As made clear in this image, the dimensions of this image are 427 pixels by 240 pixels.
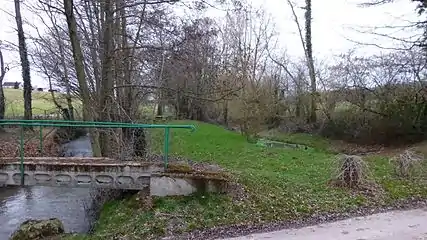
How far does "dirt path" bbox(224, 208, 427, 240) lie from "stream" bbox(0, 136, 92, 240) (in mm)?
3871

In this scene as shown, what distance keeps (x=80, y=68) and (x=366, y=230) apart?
7.95 meters

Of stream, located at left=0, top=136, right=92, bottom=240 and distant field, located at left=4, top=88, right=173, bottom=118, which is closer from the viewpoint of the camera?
stream, located at left=0, top=136, right=92, bottom=240

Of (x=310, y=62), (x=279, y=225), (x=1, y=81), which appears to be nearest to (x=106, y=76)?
(x=279, y=225)

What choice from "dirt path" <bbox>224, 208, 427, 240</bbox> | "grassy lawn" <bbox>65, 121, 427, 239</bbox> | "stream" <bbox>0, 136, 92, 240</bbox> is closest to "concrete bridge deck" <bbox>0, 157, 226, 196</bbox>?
"grassy lawn" <bbox>65, 121, 427, 239</bbox>

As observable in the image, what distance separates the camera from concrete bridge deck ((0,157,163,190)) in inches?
333

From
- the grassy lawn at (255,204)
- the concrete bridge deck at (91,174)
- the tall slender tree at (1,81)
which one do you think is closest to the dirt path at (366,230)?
the grassy lawn at (255,204)

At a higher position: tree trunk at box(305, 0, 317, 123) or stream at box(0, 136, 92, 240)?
tree trunk at box(305, 0, 317, 123)

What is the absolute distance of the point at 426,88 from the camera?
19.1m

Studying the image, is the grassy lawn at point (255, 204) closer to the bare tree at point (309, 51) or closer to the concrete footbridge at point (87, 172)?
the concrete footbridge at point (87, 172)

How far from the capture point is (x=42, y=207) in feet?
33.8

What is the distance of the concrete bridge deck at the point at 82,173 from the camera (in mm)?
8461

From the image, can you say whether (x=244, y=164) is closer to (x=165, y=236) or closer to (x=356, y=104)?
(x=165, y=236)

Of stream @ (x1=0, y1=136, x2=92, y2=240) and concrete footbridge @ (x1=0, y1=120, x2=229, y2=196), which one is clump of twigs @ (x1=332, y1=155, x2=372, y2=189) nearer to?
concrete footbridge @ (x1=0, y1=120, x2=229, y2=196)

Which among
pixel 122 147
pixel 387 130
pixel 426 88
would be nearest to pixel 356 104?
pixel 387 130
